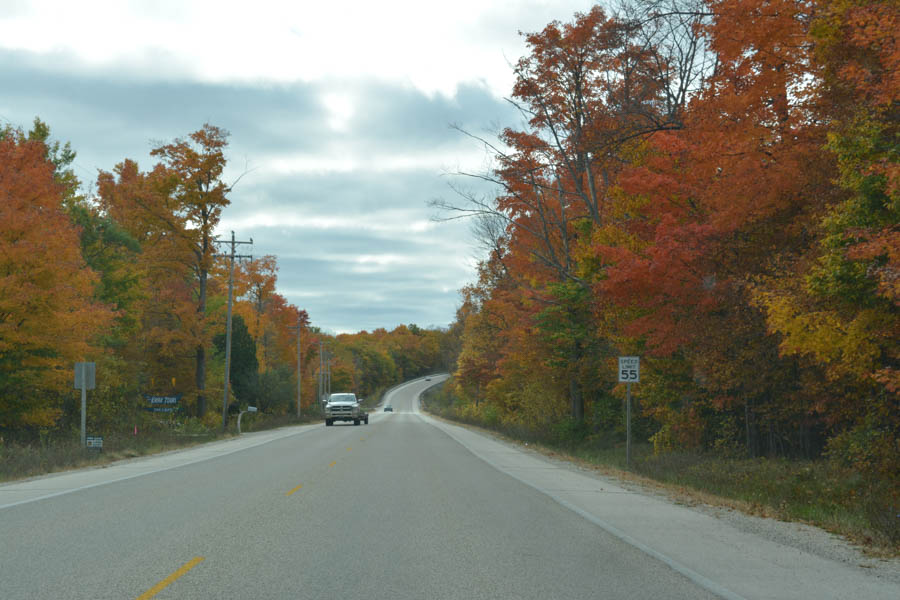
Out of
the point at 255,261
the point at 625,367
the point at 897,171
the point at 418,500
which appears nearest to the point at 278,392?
the point at 255,261

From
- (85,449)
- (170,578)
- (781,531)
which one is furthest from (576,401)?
(170,578)

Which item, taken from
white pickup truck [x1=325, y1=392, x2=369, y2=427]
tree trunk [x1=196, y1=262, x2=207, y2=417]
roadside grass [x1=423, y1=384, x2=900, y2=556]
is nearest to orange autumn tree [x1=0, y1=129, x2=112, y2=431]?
roadside grass [x1=423, y1=384, x2=900, y2=556]

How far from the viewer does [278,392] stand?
→ 66.1 meters

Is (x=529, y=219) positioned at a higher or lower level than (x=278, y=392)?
higher

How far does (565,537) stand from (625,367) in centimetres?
1189

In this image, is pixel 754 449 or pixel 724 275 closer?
pixel 724 275

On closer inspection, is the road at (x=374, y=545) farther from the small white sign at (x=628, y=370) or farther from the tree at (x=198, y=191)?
the tree at (x=198, y=191)

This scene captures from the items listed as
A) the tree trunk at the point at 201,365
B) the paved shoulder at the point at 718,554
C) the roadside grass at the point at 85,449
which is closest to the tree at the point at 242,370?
the tree trunk at the point at 201,365

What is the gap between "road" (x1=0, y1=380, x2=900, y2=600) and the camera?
6859 millimetres

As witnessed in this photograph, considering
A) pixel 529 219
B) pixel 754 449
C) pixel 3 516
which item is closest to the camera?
pixel 3 516

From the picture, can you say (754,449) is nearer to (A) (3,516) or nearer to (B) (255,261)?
(A) (3,516)

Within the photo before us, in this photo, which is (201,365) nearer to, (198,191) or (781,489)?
(198,191)

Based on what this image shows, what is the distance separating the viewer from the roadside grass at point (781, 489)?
1070cm

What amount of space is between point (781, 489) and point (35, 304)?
2287 centimetres
